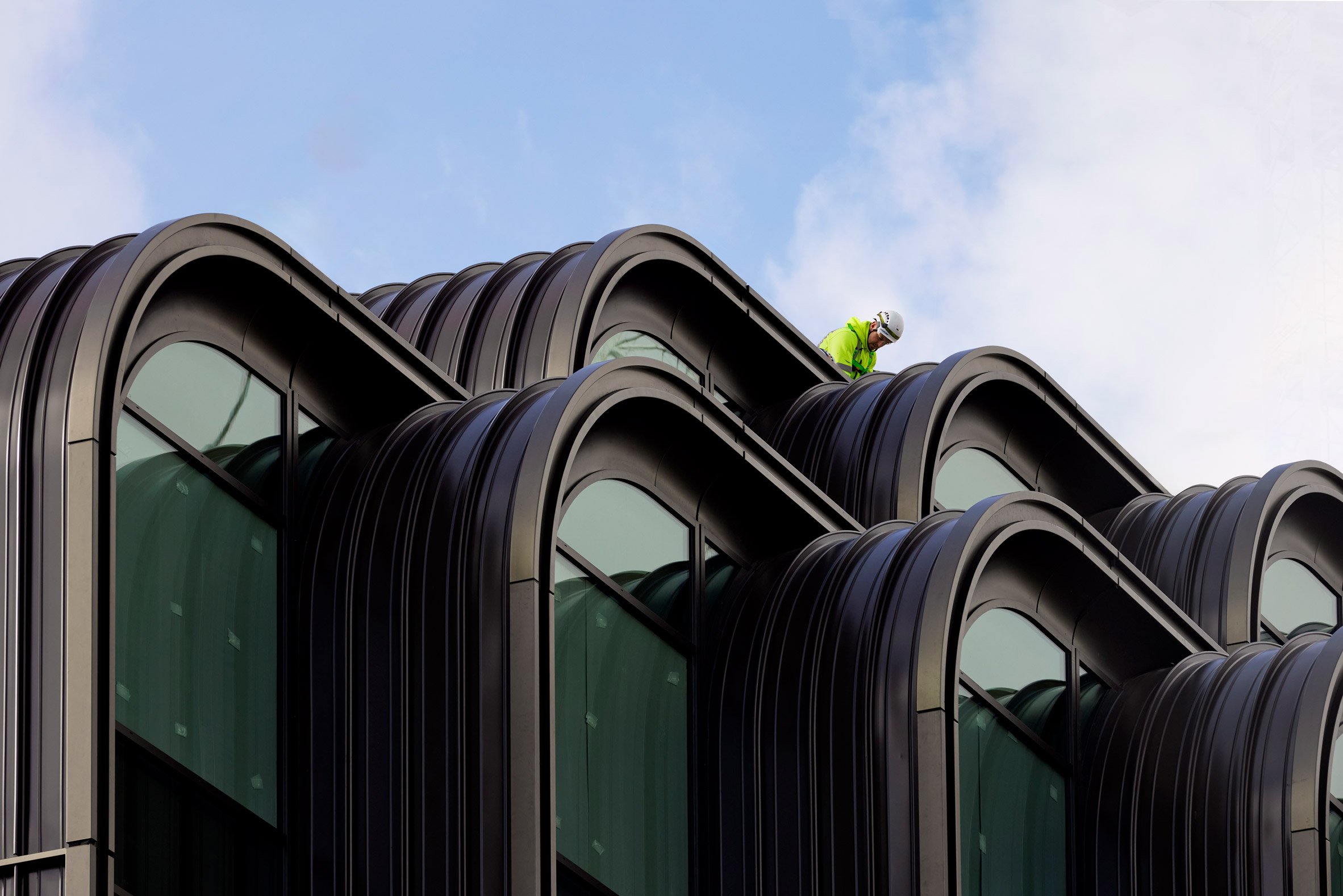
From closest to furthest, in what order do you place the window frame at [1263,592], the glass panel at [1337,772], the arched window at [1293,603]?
the glass panel at [1337,772]
the window frame at [1263,592]
the arched window at [1293,603]

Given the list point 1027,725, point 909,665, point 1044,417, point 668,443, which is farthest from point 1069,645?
point 1044,417

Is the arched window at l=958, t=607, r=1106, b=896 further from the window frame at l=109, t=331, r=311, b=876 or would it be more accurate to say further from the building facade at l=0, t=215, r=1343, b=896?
the window frame at l=109, t=331, r=311, b=876

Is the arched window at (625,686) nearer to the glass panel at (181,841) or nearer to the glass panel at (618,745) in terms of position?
the glass panel at (618,745)

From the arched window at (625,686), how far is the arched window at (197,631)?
2.54 m

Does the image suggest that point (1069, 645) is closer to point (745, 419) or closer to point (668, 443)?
point (668, 443)

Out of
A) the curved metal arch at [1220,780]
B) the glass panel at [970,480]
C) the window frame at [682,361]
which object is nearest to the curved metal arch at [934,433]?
the glass panel at [970,480]

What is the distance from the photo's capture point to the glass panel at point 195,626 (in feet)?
47.2

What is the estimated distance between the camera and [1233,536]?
90.2 ft

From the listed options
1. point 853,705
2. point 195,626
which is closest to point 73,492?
point 195,626

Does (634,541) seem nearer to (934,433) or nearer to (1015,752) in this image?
(1015,752)

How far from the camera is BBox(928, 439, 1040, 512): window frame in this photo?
25156 mm

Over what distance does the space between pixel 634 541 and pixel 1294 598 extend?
15.5 m

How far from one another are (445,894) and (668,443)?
512 cm

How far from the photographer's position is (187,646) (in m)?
14.8
